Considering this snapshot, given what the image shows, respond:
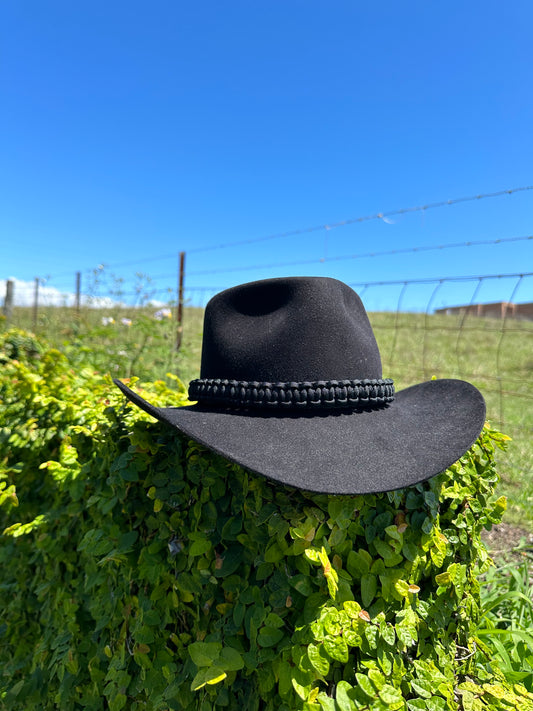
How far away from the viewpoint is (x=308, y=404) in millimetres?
1045

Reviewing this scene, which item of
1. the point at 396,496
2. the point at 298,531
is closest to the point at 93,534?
the point at 298,531

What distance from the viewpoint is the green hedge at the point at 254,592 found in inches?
38.1

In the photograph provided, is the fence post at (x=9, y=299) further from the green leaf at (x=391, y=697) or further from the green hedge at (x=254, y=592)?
the green leaf at (x=391, y=697)

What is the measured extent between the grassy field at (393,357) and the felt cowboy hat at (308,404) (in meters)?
1.91

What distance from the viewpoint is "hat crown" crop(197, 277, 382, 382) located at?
1111 mm

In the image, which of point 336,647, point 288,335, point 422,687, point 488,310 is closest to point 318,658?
point 336,647

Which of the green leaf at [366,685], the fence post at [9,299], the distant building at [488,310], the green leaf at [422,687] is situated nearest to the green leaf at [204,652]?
the green leaf at [366,685]

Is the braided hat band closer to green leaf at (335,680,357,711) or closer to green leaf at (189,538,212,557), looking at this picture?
green leaf at (189,538,212,557)

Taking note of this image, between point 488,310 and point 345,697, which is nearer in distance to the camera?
point 345,697

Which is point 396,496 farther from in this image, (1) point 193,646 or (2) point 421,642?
(1) point 193,646

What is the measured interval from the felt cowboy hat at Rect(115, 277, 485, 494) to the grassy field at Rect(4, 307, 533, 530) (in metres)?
1.91

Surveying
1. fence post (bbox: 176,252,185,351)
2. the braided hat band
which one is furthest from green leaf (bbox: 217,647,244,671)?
fence post (bbox: 176,252,185,351)

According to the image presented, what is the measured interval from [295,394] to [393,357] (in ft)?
25.2

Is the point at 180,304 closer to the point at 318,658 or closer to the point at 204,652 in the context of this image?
the point at 204,652
